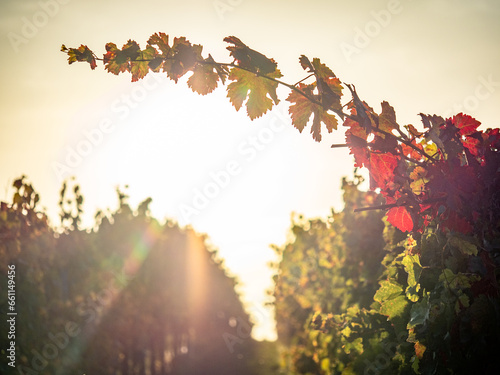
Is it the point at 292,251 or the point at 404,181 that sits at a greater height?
the point at 292,251

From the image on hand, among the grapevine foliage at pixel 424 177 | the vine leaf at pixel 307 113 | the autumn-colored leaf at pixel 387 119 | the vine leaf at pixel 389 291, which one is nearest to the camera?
the grapevine foliage at pixel 424 177

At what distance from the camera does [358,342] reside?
4.58 meters

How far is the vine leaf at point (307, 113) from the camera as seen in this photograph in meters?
2.50

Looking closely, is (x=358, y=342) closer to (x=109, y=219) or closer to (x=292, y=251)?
(x=292, y=251)

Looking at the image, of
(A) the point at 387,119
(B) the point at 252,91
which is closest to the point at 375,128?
(A) the point at 387,119

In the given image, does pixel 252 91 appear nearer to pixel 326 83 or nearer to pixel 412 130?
pixel 326 83

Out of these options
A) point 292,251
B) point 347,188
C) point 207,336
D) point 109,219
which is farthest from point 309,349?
point 207,336

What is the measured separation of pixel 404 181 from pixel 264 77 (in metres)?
0.92

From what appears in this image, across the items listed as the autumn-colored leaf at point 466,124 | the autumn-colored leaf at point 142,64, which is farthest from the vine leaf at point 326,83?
the autumn-colored leaf at point 142,64

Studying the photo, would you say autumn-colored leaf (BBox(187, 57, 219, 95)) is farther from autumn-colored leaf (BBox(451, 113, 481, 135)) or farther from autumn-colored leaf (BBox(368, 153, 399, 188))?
autumn-colored leaf (BBox(451, 113, 481, 135))

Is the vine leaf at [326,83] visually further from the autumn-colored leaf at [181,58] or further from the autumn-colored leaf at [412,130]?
the autumn-colored leaf at [181,58]

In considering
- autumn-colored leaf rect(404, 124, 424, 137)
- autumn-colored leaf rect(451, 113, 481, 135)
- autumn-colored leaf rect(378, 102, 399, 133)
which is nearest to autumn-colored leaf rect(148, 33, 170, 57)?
autumn-colored leaf rect(378, 102, 399, 133)

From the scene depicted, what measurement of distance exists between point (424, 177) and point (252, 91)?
3.43 feet

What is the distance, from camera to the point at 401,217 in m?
2.46
